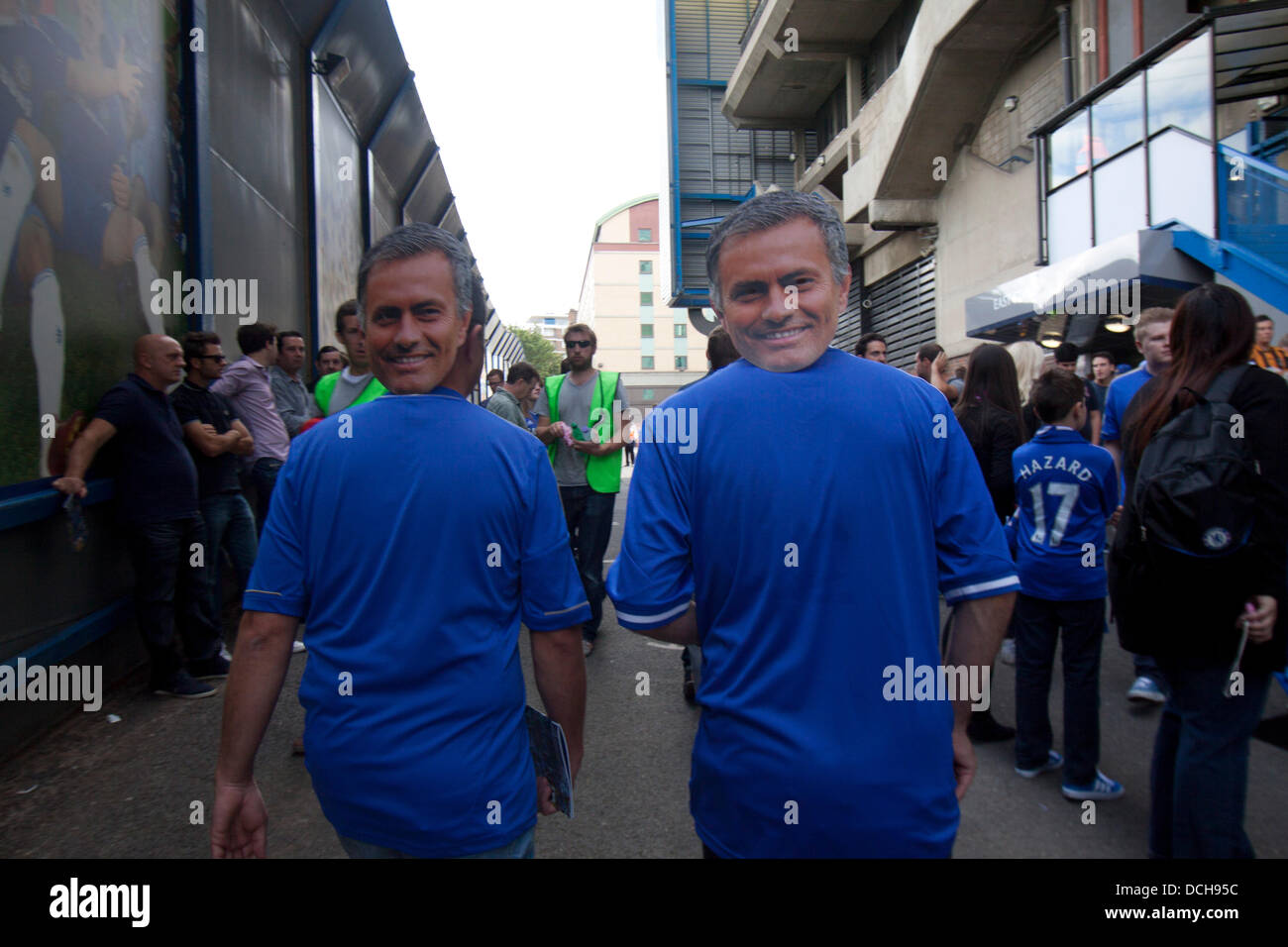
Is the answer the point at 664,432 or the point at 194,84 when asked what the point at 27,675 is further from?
the point at 194,84

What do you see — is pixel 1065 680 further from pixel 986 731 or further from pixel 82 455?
pixel 82 455

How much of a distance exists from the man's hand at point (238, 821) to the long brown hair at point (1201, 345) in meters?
2.66

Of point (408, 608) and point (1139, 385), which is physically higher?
point (1139, 385)

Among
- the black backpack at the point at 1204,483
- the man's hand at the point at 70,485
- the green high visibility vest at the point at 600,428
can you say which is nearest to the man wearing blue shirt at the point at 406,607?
the black backpack at the point at 1204,483

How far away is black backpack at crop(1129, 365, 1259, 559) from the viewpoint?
2.39m

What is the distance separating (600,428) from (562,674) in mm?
4101

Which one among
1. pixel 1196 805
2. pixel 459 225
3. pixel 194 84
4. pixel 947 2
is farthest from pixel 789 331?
pixel 459 225

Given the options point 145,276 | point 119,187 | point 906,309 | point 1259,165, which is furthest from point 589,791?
point 906,309

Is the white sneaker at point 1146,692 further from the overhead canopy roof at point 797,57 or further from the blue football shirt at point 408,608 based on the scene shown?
the overhead canopy roof at point 797,57

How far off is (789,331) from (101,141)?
17.2 feet

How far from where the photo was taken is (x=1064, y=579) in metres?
3.55

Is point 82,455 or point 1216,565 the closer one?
point 1216,565

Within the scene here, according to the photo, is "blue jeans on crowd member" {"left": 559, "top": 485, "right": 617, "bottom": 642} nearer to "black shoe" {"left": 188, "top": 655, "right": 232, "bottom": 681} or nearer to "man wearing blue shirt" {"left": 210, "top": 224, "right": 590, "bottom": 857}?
"black shoe" {"left": 188, "top": 655, "right": 232, "bottom": 681}

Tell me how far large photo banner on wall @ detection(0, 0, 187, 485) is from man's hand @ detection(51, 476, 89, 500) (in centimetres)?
15
